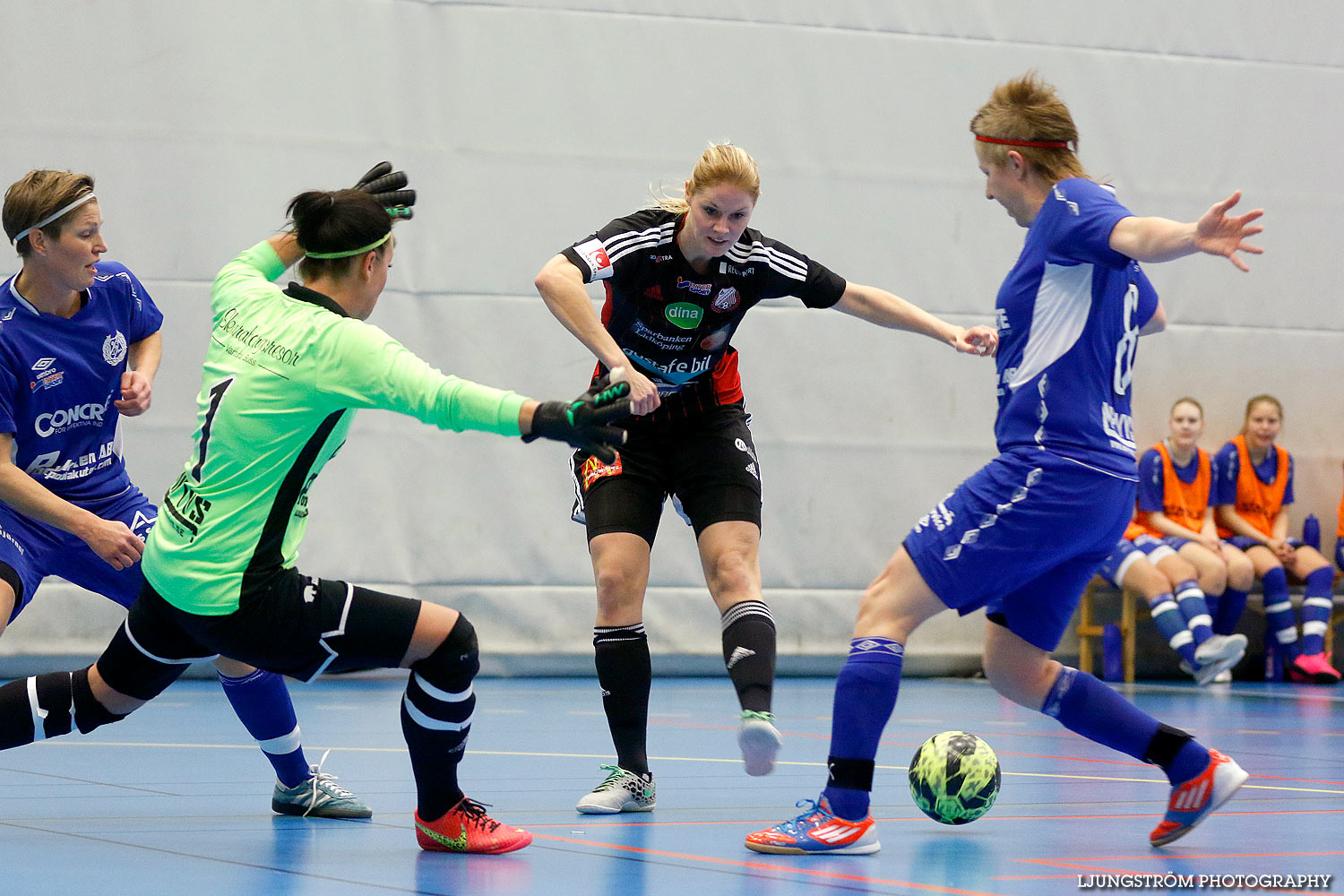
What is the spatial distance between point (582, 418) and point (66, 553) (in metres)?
2.45

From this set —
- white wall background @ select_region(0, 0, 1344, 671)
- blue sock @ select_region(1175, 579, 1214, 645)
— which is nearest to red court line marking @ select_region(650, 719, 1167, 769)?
white wall background @ select_region(0, 0, 1344, 671)

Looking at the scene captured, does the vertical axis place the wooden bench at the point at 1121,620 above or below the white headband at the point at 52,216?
A: below

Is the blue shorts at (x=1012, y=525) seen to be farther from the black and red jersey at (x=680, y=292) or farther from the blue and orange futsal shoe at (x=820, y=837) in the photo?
the black and red jersey at (x=680, y=292)

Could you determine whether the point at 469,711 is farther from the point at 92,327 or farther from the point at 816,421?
the point at 816,421

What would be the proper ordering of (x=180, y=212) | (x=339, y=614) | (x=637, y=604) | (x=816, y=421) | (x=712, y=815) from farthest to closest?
1. (x=816, y=421)
2. (x=180, y=212)
3. (x=637, y=604)
4. (x=712, y=815)
5. (x=339, y=614)

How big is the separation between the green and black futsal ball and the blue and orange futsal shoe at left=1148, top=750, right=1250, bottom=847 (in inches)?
18.6

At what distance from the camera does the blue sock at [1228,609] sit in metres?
11.1

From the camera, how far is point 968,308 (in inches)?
434

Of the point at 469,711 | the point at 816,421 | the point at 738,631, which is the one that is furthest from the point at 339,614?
the point at 816,421

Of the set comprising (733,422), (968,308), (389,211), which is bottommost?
(733,422)

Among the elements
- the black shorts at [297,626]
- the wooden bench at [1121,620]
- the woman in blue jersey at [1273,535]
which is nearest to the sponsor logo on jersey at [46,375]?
the black shorts at [297,626]

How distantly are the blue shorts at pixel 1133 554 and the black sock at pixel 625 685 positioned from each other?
649 centimetres

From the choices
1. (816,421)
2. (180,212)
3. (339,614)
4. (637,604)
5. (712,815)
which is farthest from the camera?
(816,421)

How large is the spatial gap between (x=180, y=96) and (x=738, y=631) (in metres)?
6.63
